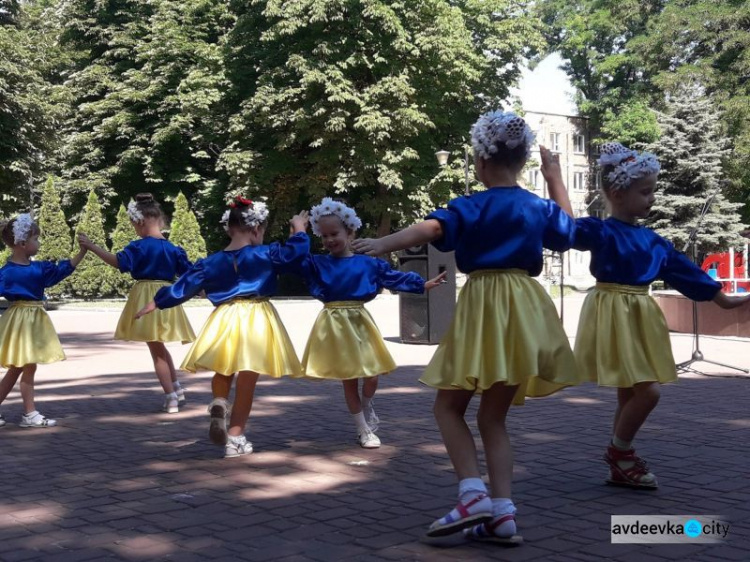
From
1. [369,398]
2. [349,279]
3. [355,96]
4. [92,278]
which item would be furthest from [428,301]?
[92,278]

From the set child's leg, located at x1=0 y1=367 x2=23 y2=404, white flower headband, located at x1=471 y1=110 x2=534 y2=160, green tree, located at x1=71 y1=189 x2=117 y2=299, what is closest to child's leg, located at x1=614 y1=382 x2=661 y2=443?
white flower headband, located at x1=471 y1=110 x2=534 y2=160

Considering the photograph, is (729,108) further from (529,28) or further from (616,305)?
(616,305)

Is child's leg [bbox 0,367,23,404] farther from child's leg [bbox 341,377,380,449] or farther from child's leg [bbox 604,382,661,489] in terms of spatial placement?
child's leg [bbox 604,382,661,489]

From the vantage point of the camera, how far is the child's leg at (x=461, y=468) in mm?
4395

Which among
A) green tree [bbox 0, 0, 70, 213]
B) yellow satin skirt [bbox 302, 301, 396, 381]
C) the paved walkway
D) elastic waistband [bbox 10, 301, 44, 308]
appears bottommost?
the paved walkway

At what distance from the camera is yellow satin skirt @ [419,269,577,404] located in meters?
4.61

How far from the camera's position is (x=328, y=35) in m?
38.3

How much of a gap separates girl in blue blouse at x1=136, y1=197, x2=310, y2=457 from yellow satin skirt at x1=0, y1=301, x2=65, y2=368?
6.13 ft

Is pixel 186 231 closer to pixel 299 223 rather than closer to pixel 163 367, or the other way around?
pixel 163 367

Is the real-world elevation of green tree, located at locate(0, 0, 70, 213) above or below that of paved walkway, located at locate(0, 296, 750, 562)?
above

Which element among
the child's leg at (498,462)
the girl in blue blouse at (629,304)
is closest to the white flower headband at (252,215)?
the girl in blue blouse at (629,304)

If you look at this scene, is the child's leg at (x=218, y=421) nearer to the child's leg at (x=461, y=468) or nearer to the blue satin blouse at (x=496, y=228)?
the child's leg at (x=461, y=468)

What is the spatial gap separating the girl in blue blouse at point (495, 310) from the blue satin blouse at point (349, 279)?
2451 millimetres

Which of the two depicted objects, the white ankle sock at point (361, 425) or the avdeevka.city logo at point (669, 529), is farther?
the white ankle sock at point (361, 425)
